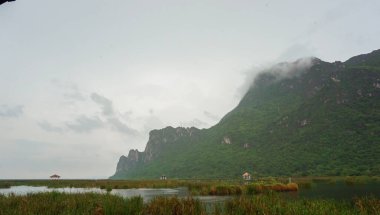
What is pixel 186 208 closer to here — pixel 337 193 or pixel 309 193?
pixel 309 193

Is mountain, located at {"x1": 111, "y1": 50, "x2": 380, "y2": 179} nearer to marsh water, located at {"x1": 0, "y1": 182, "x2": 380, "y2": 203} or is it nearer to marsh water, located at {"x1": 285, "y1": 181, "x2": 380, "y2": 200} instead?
marsh water, located at {"x1": 0, "y1": 182, "x2": 380, "y2": 203}

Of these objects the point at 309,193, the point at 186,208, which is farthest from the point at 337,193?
the point at 186,208

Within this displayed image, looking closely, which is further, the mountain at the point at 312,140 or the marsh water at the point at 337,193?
the mountain at the point at 312,140

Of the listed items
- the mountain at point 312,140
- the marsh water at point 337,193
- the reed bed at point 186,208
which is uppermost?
→ the mountain at point 312,140

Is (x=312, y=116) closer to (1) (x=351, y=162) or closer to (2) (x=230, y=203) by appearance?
(1) (x=351, y=162)

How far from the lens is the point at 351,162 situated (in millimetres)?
107688

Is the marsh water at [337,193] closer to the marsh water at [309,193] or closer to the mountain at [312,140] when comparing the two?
the marsh water at [309,193]

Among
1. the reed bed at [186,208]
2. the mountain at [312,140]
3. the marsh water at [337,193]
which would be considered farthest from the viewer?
the mountain at [312,140]

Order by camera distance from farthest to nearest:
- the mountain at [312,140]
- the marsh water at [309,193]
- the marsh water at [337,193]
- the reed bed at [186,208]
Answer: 1. the mountain at [312,140]
2. the marsh water at [337,193]
3. the marsh water at [309,193]
4. the reed bed at [186,208]

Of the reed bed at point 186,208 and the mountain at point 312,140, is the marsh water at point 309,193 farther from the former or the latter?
the mountain at point 312,140

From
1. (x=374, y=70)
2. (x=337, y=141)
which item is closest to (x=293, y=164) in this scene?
(x=337, y=141)

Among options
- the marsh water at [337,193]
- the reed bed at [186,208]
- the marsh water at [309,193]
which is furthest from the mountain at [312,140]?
the reed bed at [186,208]

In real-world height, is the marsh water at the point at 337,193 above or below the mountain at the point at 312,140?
below

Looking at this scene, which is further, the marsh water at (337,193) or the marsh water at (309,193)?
the marsh water at (337,193)
